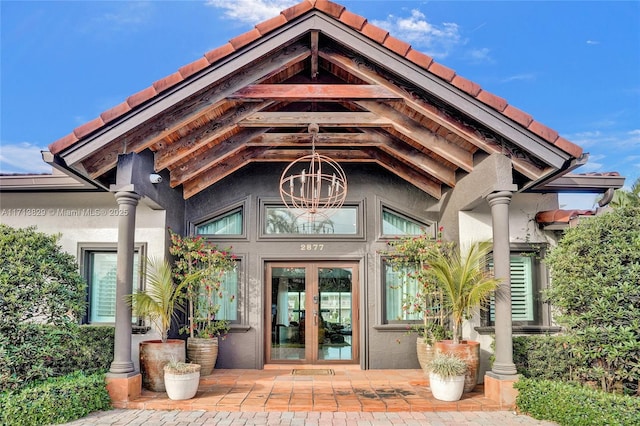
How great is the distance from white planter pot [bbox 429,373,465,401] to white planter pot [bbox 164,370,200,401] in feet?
10.0

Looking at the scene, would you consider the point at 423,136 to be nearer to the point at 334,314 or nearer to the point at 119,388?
the point at 334,314

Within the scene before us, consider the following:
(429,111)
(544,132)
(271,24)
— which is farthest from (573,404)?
(271,24)

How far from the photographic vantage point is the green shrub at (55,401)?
506 cm

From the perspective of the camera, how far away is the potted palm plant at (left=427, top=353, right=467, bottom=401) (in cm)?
606

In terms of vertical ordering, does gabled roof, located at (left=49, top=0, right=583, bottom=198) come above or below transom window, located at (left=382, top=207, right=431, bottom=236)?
above

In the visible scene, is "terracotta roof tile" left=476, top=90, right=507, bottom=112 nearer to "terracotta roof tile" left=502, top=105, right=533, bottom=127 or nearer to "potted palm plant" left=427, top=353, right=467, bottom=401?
"terracotta roof tile" left=502, top=105, right=533, bottom=127

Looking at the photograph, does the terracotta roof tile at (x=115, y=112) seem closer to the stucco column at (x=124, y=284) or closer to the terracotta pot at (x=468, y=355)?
the stucco column at (x=124, y=284)

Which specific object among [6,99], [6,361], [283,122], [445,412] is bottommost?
[445,412]

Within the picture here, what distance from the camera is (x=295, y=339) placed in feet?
28.1

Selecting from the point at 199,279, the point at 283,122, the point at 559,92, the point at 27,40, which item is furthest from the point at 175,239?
the point at 559,92

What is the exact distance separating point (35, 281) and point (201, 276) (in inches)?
100

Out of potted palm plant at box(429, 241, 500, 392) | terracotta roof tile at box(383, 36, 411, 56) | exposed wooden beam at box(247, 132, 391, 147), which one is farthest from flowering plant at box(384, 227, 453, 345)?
terracotta roof tile at box(383, 36, 411, 56)

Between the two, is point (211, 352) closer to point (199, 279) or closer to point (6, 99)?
point (199, 279)

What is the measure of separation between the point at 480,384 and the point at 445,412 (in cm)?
159
